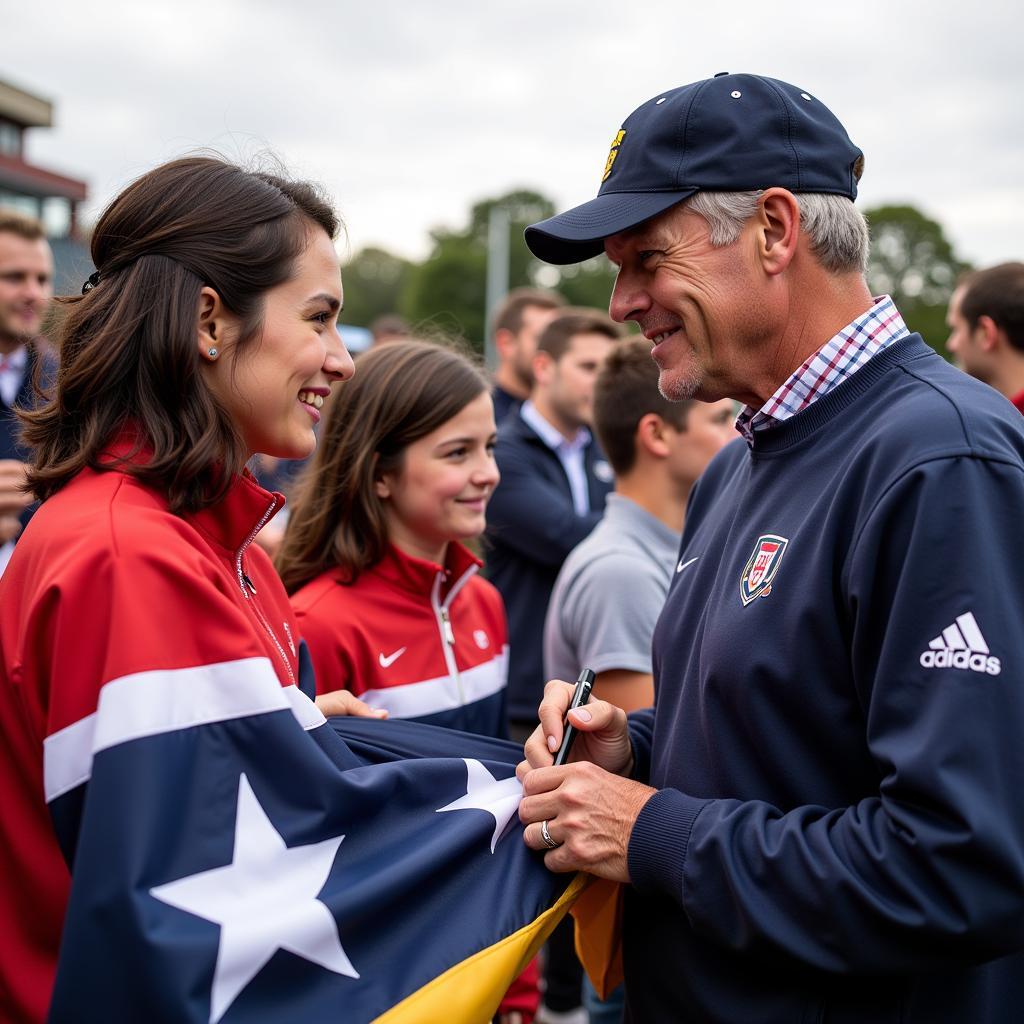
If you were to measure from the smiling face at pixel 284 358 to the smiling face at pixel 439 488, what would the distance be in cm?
128

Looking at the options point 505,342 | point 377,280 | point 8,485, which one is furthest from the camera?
point 377,280

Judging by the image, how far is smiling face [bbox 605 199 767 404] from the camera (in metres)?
2.20

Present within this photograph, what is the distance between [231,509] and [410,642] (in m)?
1.46

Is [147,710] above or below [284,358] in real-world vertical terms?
below

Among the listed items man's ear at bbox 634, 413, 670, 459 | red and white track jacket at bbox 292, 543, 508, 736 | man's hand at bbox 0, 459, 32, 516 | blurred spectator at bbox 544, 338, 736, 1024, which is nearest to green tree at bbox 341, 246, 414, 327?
blurred spectator at bbox 544, 338, 736, 1024

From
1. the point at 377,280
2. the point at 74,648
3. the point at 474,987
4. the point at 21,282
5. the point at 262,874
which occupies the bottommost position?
the point at 377,280

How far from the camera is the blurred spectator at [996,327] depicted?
597 centimetres

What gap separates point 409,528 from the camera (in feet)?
12.0

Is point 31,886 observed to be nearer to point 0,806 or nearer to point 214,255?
point 0,806

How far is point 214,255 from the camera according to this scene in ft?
6.82

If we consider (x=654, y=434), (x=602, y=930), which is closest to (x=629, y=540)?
(x=654, y=434)

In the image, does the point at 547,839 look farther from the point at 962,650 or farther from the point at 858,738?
the point at 962,650

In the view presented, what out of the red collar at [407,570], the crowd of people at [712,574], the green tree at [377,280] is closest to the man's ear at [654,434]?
the red collar at [407,570]

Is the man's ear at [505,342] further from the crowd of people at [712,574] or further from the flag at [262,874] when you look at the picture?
the flag at [262,874]
